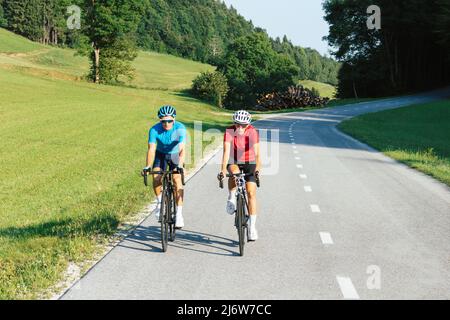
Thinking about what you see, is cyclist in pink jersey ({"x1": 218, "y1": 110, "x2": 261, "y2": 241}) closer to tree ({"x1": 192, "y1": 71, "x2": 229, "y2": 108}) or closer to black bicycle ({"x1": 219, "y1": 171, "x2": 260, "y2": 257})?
black bicycle ({"x1": 219, "y1": 171, "x2": 260, "y2": 257})

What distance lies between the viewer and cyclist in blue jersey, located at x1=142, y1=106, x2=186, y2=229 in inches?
324

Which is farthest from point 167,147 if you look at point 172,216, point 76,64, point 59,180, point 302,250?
point 76,64

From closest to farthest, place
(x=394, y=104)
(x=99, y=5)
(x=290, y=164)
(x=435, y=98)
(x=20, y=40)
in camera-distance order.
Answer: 1. (x=290, y=164)
2. (x=394, y=104)
3. (x=435, y=98)
4. (x=99, y=5)
5. (x=20, y=40)

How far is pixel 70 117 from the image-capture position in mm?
34406

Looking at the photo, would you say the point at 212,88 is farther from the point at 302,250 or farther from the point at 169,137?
the point at 302,250

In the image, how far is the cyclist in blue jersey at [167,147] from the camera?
8.22m

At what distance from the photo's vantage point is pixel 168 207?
8133 millimetres

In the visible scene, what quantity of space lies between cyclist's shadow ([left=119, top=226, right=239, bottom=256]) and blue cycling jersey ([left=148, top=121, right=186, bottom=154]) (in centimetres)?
136

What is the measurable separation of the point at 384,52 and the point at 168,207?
7270 cm
